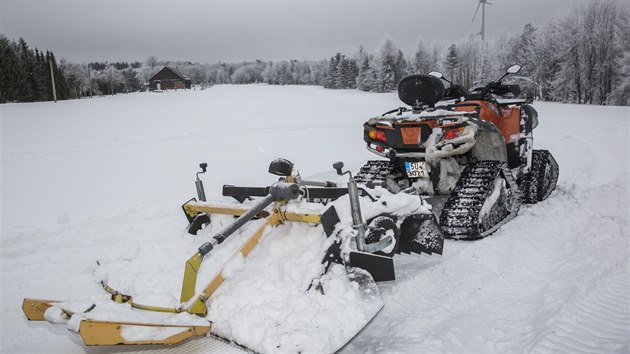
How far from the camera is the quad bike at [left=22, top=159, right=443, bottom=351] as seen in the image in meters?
2.71

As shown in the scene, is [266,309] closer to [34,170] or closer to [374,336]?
[374,336]

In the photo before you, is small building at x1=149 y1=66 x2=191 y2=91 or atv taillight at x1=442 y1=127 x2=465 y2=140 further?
small building at x1=149 y1=66 x2=191 y2=91

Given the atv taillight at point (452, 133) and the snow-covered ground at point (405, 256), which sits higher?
the atv taillight at point (452, 133)

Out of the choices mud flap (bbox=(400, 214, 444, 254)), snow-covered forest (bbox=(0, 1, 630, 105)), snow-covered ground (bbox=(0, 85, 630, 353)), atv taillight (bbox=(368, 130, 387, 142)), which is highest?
snow-covered forest (bbox=(0, 1, 630, 105))

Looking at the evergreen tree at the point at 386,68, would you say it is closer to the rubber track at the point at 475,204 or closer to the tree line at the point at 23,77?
the tree line at the point at 23,77

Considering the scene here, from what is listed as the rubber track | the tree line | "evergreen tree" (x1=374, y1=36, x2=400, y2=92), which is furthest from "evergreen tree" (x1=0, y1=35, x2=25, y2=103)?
the rubber track

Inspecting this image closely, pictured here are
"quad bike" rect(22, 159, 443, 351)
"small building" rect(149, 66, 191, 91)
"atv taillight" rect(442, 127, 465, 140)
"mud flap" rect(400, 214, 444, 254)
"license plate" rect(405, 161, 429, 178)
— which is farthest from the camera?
"small building" rect(149, 66, 191, 91)

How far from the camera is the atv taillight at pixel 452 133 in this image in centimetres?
487

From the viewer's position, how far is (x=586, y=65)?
1660 inches

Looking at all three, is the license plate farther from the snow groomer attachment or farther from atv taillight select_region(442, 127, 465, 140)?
the snow groomer attachment

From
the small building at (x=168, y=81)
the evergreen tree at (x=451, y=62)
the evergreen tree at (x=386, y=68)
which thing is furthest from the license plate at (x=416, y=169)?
the small building at (x=168, y=81)

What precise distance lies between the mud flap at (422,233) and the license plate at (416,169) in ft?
5.43

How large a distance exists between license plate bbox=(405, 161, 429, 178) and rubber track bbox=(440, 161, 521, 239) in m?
0.45

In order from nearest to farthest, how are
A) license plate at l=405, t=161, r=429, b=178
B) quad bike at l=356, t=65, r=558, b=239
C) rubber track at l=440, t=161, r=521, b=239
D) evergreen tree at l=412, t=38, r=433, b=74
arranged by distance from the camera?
rubber track at l=440, t=161, r=521, b=239
quad bike at l=356, t=65, r=558, b=239
license plate at l=405, t=161, r=429, b=178
evergreen tree at l=412, t=38, r=433, b=74
